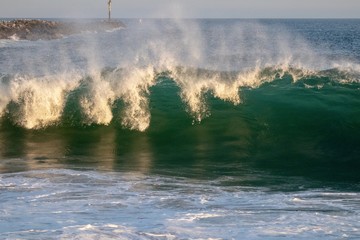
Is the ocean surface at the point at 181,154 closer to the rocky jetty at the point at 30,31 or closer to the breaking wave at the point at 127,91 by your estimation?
the breaking wave at the point at 127,91

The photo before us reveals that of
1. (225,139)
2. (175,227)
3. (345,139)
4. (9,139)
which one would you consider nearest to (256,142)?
(225,139)

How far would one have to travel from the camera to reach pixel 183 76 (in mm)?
15539

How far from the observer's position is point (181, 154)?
11.0 meters

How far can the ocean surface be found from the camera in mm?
6484

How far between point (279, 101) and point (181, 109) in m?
2.12

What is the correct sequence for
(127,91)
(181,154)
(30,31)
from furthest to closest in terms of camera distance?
(30,31) < (127,91) < (181,154)

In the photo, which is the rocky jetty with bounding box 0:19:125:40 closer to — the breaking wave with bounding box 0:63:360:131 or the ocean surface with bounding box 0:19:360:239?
the breaking wave with bounding box 0:63:360:131

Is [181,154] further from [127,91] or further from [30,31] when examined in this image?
[30,31]

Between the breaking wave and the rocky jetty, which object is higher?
the rocky jetty

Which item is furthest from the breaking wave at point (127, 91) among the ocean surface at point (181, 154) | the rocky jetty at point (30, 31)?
the rocky jetty at point (30, 31)

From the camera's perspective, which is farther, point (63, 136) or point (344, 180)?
point (63, 136)

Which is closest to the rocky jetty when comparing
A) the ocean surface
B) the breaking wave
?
the breaking wave

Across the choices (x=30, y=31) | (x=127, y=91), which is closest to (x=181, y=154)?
(x=127, y=91)

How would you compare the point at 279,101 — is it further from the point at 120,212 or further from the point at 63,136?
the point at 120,212
